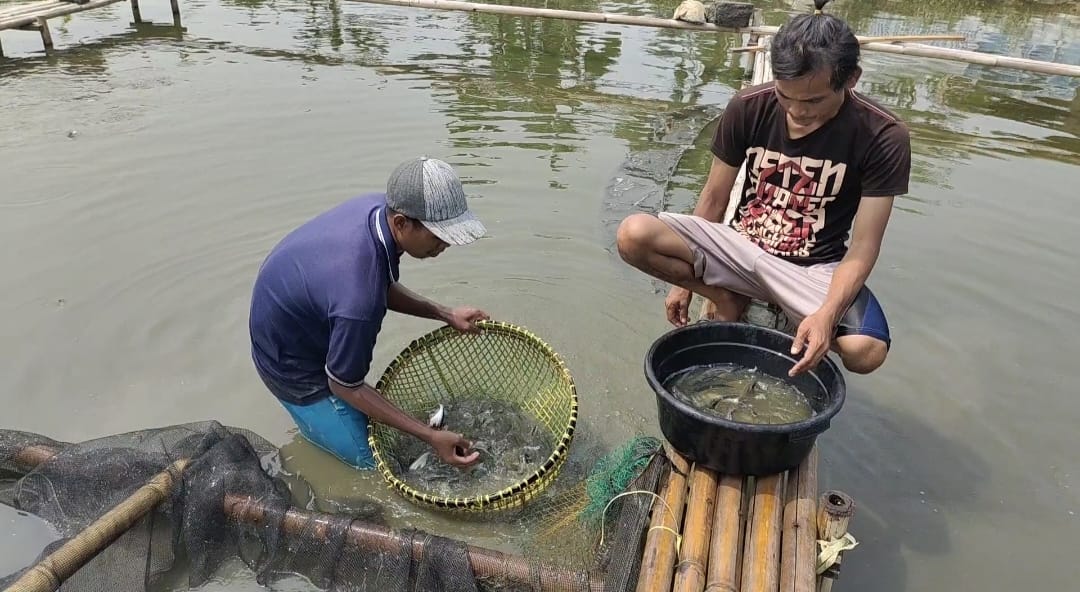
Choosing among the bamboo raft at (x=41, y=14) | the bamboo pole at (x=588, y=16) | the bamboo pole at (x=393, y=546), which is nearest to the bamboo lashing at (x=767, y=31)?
the bamboo pole at (x=588, y=16)

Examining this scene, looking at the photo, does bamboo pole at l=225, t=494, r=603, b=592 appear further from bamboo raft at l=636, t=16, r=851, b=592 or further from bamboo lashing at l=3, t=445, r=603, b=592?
bamboo raft at l=636, t=16, r=851, b=592

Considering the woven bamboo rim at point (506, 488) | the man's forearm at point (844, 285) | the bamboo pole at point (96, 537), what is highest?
the man's forearm at point (844, 285)

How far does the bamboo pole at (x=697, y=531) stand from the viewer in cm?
199

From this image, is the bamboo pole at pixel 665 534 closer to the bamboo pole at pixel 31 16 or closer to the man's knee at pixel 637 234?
the man's knee at pixel 637 234

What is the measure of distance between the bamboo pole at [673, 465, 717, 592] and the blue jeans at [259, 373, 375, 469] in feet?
4.27

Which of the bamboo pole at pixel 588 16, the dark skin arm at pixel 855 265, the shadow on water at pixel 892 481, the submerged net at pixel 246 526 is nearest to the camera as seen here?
the submerged net at pixel 246 526

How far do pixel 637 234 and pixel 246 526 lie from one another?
1759 mm

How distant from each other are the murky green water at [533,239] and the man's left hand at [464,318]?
28.3 inches

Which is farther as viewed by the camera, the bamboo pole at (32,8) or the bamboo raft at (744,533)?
the bamboo pole at (32,8)

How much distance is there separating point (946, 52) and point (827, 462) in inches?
263

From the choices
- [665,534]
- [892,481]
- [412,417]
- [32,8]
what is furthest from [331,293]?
[32,8]

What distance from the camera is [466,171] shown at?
19.0ft

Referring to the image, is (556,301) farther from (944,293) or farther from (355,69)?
(355,69)

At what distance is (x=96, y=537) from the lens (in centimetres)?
211
